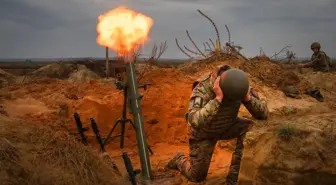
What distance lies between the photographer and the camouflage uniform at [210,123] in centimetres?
537

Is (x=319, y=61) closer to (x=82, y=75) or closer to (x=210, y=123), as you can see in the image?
(x=210, y=123)

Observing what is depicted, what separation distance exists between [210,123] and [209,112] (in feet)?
0.83

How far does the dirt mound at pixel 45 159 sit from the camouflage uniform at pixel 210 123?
118 centimetres

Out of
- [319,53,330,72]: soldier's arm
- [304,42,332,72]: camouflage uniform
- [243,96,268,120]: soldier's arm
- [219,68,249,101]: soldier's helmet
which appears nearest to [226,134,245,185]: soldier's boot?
[243,96,268,120]: soldier's arm

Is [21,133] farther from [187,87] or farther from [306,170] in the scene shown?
[187,87]

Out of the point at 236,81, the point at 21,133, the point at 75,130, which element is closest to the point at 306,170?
the point at 236,81

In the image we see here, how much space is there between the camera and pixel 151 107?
1038 cm

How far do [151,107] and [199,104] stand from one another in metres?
4.91

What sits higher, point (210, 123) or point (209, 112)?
point (209, 112)

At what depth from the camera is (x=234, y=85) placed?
4.98m

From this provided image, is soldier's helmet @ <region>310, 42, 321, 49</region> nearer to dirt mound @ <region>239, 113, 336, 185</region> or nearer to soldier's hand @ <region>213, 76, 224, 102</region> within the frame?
dirt mound @ <region>239, 113, 336, 185</region>

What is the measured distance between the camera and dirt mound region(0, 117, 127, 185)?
13.6ft

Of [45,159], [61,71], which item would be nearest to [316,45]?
[45,159]

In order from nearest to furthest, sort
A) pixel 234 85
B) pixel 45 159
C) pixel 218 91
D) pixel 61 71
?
pixel 45 159
pixel 234 85
pixel 218 91
pixel 61 71
